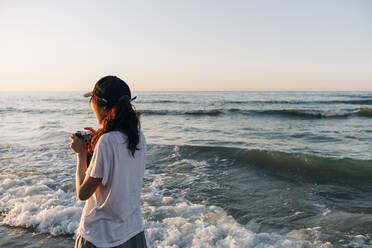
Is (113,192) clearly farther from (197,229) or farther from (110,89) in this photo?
(197,229)

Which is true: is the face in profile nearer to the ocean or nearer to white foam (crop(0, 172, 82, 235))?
the ocean

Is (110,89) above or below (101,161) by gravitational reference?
Answer: above

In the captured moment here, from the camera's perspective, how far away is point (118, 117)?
5.69 ft

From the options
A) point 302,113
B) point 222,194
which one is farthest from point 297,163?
point 302,113

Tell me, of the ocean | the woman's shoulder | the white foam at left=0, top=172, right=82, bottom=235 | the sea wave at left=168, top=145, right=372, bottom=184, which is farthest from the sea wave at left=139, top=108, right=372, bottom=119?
the woman's shoulder

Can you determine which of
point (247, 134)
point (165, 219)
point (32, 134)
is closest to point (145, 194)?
point (165, 219)

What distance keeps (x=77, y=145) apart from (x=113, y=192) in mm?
386

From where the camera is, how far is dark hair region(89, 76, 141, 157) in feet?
5.68

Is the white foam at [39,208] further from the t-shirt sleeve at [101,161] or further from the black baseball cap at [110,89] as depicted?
the black baseball cap at [110,89]

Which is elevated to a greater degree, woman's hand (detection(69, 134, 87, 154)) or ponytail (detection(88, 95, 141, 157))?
ponytail (detection(88, 95, 141, 157))

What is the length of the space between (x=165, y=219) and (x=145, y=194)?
1449mm

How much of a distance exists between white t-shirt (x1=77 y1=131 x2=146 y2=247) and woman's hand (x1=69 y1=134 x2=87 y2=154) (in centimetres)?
17

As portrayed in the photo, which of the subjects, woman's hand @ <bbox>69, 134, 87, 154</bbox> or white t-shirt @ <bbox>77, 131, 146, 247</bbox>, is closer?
white t-shirt @ <bbox>77, 131, 146, 247</bbox>

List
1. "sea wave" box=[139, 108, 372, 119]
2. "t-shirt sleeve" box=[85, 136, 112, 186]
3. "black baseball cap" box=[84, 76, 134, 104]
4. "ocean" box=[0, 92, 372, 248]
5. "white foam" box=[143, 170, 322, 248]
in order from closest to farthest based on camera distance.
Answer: "t-shirt sleeve" box=[85, 136, 112, 186] → "black baseball cap" box=[84, 76, 134, 104] → "white foam" box=[143, 170, 322, 248] → "ocean" box=[0, 92, 372, 248] → "sea wave" box=[139, 108, 372, 119]
